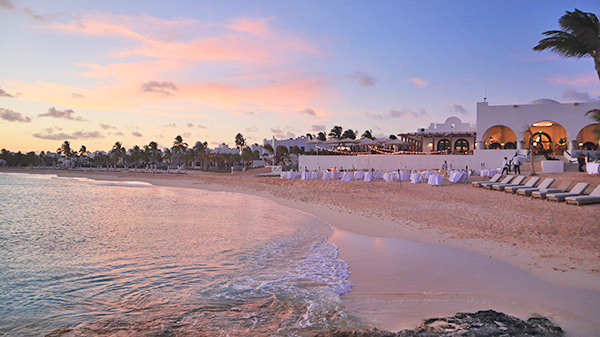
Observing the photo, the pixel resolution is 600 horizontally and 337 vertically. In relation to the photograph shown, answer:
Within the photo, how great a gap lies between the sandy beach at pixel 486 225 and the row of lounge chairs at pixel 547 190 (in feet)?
0.97

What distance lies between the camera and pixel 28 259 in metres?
6.73

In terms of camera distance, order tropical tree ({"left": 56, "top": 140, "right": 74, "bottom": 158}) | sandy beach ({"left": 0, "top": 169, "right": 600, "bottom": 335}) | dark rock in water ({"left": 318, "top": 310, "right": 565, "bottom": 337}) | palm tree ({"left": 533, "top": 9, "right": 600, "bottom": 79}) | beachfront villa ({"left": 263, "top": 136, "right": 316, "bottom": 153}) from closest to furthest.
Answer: dark rock in water ({"left": 318, "top": 310, "right": 565, "bottom": 337}) → sandy beach ({"left": 0, "top": 169, "right": 600, "bottom": 335}) → palm tree ({"left": 533, "top": 9, "right": 600, "bottom": 79}) → beachfront villa ({"left": 263, "top": 136, "right": 316, "bottom": 153}) → tropical tree ({"left": 56, "top": 140, "right": 74, "bottom": 158})

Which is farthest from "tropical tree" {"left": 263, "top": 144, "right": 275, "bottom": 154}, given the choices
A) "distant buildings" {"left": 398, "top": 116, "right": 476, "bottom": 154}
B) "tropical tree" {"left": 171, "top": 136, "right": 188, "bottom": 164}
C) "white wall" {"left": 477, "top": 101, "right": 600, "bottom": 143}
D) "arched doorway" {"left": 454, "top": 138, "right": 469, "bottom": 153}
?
"white wall" {"left": 477, "top": 101, "right": 600, "bottom": 143}

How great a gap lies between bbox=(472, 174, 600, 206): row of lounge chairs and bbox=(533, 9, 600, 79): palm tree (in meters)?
3.67

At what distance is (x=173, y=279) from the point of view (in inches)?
205

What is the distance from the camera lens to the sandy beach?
5059 mm

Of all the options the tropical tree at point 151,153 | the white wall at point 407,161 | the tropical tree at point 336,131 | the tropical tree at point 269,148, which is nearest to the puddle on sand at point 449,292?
the white wall at point 407,161

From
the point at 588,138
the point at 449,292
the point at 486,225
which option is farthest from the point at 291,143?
the point at 449,292

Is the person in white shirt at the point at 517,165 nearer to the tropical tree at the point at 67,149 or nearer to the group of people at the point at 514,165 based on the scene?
the group of people at the point at 514,165

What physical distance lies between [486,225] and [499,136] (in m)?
23.5

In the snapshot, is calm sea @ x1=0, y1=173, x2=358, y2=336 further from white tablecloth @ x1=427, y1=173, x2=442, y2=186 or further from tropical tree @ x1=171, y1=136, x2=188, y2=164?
tropical tree @ x1=171, y1=136, x2=188, y2=164

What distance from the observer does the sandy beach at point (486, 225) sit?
5.06 metres

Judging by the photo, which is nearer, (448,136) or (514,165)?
(514,165)

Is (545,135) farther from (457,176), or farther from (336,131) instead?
(336,131)
